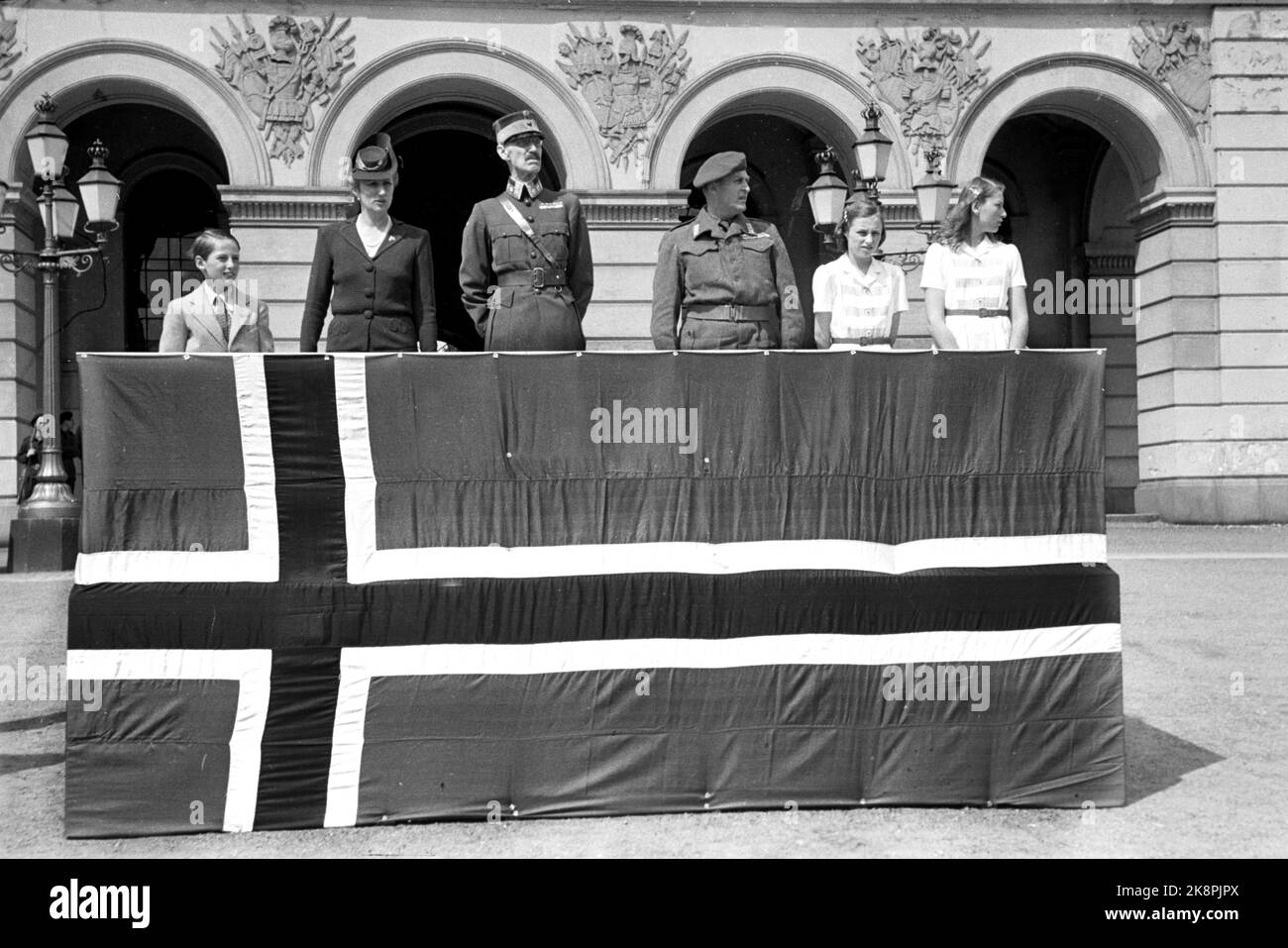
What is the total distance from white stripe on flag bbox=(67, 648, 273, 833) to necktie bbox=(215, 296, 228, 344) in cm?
261

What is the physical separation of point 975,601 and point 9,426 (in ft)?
54.8

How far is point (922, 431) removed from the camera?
592cm

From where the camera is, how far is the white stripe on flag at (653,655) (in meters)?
5.56

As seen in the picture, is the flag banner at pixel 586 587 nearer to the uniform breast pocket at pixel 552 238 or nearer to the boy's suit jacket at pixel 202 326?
the uniform breast pocket at pixel 552 238

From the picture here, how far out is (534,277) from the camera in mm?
7004

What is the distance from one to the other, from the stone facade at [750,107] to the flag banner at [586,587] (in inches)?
548

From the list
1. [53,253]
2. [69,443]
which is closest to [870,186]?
[53,253]

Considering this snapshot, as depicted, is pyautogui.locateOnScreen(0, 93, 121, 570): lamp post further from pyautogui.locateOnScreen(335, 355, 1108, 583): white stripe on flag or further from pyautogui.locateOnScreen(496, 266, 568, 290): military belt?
pyautogui.locateOnScreen(335, 355, 1108, 583): white stripe on flag

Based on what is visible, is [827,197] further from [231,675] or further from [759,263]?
[231,675]

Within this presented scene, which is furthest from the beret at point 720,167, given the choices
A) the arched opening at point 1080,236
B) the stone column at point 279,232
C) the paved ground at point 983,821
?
the arched opening at point 1080,236

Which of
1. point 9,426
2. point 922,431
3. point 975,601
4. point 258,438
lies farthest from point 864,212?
point 9,426

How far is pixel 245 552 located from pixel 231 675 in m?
0.51

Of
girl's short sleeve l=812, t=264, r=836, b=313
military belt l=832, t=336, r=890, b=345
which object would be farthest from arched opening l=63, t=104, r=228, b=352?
military belt l=832, t=336, r=890, b=345

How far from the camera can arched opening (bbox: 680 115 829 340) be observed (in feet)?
82.4
